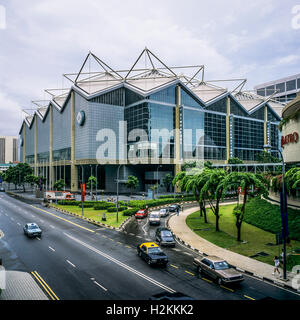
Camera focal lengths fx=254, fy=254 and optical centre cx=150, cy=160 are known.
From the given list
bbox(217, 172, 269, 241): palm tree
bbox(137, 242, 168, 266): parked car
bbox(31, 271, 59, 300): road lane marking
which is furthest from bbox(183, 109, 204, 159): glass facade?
bbox(31, 271, 59, 300): road lane marking

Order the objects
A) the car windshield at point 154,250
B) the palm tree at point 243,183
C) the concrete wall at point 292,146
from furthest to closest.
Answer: the concrete wall at point 292,146
the palm tree at point 243,183
the car windshield at point 154,250

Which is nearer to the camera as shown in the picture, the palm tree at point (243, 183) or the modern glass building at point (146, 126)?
the palm tree at point (243, 183)

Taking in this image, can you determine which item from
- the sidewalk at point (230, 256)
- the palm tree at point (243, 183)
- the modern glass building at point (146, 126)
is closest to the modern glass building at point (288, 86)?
the modern glass building at point (146, 126)

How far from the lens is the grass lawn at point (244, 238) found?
84.5 ft

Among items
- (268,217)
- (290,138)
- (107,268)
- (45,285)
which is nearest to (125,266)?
(107,268)

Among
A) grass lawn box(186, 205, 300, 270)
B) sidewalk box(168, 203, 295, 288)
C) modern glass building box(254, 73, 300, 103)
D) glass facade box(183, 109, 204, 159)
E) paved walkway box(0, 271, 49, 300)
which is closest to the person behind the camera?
paved walkway box(0, 271, 49, 300)

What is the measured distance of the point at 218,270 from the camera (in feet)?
63.2

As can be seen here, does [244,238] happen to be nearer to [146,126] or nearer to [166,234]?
[166,234]

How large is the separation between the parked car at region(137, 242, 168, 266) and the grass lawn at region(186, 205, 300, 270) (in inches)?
354

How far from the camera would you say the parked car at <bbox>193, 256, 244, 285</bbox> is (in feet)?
59.7

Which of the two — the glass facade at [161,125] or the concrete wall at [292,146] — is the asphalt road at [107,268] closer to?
the concrete wall at [292,146]

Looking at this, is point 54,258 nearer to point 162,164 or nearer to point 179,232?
point 179,232

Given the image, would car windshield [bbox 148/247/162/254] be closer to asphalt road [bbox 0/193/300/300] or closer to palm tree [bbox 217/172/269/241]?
asphalt road [bbox 0/193/300/300]

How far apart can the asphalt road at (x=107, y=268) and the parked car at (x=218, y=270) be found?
Result: 1.89ft
